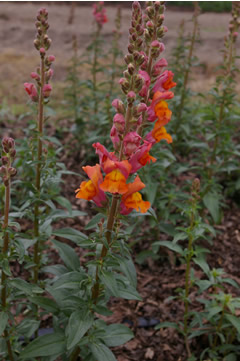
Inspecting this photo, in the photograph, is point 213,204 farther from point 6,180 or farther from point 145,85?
point 6,180

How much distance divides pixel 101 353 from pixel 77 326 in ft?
0.94

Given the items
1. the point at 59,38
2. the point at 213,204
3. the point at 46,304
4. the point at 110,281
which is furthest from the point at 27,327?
the point at 59,38

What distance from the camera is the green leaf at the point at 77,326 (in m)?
2.41

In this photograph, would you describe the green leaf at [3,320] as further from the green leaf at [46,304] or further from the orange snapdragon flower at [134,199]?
the orange snapdragon flower at [134,199]

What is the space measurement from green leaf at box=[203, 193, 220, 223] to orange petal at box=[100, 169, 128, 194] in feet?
8.27

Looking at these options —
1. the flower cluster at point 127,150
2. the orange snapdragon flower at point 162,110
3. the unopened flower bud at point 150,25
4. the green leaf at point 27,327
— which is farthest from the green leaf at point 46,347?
the unopened flower bud at point 150,25

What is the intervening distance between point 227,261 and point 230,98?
1.83 metres

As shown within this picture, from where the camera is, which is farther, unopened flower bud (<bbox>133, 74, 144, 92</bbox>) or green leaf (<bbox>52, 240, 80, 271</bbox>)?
green leaf (<bbox>52, 240, 80, 271</bbox>)

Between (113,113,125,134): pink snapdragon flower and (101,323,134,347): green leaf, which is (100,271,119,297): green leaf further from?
(113,113,125,134): pink snapdragon flower

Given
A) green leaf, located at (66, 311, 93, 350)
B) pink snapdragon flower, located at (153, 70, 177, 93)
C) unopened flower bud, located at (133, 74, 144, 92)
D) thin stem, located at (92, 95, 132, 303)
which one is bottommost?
green leaf, located at (66, 311, 93, 350)

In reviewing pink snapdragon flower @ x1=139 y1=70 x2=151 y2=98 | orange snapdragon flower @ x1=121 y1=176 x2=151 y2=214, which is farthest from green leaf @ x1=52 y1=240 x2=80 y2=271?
pink snapdragon flower @ x1=139 y1=70 x2=151 y2=98

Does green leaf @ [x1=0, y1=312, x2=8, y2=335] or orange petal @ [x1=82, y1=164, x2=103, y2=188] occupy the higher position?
orange petal @ [x1=82, y1=164, x2=103, y2=188]

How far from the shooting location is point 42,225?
3.26 meters

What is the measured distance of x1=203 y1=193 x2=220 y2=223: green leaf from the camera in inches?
180
